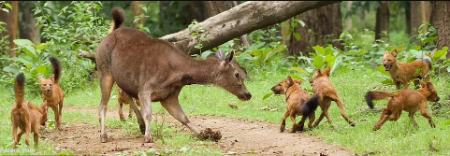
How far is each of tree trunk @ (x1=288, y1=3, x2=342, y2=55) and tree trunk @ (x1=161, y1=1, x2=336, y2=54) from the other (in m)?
3.70

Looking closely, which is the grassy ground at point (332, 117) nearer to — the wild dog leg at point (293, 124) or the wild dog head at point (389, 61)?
the wild dog leg at point (293, 124)

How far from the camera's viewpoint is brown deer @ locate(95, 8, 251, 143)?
11117 millimetres

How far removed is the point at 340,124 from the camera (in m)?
12.3

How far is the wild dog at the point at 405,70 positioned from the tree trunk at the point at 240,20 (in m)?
3.77

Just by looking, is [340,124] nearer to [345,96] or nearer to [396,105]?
[396,105]

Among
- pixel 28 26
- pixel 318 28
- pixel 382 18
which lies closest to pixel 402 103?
pixel 318 28

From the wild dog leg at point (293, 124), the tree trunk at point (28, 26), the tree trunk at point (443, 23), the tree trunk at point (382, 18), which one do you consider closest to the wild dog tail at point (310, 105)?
the wild dog leg at point (293, 124)

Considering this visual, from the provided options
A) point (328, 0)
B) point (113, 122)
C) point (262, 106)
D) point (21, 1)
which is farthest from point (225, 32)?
point (21, 1)

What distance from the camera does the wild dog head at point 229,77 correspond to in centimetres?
1130

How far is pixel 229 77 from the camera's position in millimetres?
11320

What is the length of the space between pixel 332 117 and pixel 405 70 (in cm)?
170

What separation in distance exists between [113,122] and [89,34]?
520cm

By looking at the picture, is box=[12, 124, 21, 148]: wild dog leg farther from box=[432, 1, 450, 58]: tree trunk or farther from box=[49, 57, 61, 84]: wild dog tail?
box=[432, 1, 450, 58]: tree trunk

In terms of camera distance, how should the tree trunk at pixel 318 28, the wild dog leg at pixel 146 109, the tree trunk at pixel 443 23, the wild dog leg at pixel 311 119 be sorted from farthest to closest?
the tree trunk at pixel 318 28 < the tree trunk at pixel 443 23 < the wild dog leg at pixel 311 119 < the wild dog leg at pixel 146 109
